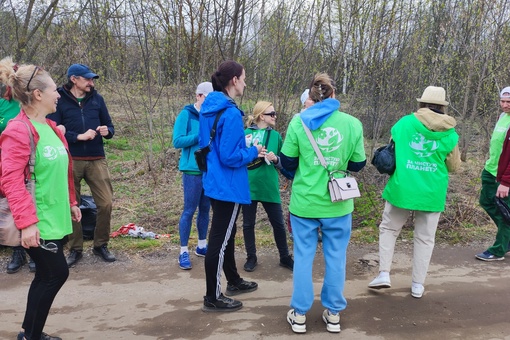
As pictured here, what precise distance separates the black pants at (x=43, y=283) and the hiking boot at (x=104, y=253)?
1.81 m

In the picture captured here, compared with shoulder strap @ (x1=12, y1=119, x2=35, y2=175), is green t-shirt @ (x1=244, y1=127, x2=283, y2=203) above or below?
below

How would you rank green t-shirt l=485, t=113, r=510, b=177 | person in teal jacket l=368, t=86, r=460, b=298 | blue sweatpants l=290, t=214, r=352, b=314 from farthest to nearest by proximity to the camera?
green t-shirt l=485, t=113, r=510, b=177 → person in teal jacket l=368, t=86, r=460, b=298 → blue sweatpants l=290, t=214, r=352, b=314

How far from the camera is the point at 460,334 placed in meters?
3.36

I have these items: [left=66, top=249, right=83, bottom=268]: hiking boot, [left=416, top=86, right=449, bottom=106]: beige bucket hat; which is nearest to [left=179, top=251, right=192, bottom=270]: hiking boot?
[left=66, top=249, right=83, bottom=268]: hiking boot

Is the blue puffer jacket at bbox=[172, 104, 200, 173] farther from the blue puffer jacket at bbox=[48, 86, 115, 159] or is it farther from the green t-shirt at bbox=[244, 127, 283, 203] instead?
the blue puffer jacket at bbox=[48, 86, 115, 159]

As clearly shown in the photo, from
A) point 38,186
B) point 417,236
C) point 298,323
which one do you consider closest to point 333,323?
point 298,323

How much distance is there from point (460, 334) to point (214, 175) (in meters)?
2.28

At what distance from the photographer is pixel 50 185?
2840 millimetres

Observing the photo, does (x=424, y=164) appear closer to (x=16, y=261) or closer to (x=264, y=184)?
(x=264, y=184)

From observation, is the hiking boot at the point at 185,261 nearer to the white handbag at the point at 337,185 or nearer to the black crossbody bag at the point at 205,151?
the black crossbody bag at the point at 205,151

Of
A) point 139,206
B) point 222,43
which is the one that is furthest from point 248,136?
point 222,43

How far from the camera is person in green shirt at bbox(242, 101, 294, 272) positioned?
4.39 m

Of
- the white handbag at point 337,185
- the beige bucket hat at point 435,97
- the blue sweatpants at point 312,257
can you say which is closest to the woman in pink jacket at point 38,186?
the blue sweatpants at point 312,257

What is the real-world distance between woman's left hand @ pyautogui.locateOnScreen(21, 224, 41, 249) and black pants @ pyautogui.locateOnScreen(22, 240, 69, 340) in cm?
11
